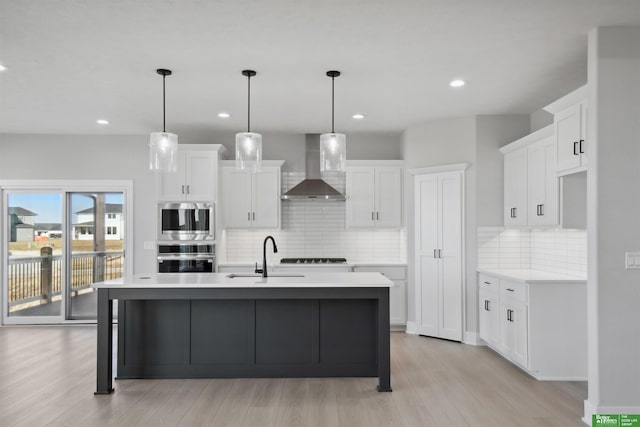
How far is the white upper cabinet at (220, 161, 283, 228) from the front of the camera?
6492 millimetres

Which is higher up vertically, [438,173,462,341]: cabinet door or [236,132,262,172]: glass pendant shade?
[236,132,262,172]: glass pendant shade

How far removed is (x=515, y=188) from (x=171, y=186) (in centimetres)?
434

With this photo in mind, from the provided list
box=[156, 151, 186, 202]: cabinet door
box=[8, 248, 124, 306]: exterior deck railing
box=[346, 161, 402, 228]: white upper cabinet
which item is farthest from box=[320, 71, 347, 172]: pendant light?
box=[8, 248, 124, 306]: exterior deck railing

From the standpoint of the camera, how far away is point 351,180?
21.5 feet

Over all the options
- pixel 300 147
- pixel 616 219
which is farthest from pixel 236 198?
pixel 616 219

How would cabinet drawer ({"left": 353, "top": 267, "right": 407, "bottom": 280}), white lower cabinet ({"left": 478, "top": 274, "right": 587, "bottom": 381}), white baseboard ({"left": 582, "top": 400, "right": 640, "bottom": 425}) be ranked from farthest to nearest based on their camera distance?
cabinet drawer ({"left": 353, "top": 267, "right": 407, "bottom": 280})
white lower cabinet ({"left": 478, "top": 274, "right": 587, "bottom": 381})
white baseboard ({"left": 582, "top": 400, "right": 640, "bottom": 425})

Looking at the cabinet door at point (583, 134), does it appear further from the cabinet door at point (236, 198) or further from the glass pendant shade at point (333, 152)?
→ the cabinet door at point (236, 198)

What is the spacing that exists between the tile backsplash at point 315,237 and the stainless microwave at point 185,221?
683mm

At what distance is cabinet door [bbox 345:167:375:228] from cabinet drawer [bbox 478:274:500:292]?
173 cm

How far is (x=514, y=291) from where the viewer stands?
449 cm

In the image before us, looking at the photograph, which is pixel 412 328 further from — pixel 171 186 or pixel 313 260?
pixel 171 186

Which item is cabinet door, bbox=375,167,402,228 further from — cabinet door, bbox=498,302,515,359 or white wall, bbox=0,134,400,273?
white wall, bbox=0,134,400,273

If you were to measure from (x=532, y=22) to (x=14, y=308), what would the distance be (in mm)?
7267

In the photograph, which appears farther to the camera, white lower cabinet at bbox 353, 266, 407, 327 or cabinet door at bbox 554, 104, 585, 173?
white lower cabinet at bbox 353, 266, 407, 327
